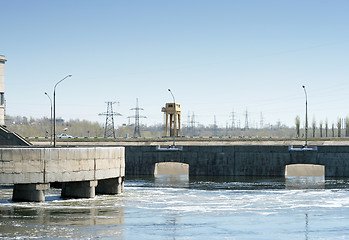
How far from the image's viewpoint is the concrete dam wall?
68.9m

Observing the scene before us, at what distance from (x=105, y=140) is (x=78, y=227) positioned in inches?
2667

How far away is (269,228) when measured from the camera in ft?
102

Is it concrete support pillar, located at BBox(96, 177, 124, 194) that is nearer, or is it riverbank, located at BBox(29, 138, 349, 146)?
concrete support pillar, located at BBox(96, 177, 124, 194)

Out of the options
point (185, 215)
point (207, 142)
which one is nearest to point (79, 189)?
point (185, 215)

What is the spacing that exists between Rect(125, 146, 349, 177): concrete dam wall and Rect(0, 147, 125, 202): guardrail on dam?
2653 cm

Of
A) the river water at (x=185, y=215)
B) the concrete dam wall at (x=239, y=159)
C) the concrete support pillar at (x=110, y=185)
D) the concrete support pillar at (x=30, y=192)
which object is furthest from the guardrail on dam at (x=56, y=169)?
the concrete dam wall at (x=239, y=159)

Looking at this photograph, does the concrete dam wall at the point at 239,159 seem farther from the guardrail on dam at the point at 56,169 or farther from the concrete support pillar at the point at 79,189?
the concrete support pillar at the point at 79,189

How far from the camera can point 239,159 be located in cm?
7094

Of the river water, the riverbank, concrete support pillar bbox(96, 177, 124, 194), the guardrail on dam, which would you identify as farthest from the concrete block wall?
the riverbank

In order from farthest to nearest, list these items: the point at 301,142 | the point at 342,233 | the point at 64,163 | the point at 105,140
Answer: the point at 105,140 → the point at 301,142 → the point at 64,163 → the point at 342,233

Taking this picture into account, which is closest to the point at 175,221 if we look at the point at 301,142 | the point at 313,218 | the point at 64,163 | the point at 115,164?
the point at 313,218

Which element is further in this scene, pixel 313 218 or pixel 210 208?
pixel 210 208

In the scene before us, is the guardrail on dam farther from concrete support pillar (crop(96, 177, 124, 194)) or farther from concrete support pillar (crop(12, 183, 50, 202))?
concrete support pillar (crop(96, 177, 124, 194))

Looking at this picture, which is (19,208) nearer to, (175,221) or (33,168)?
(33,168)
